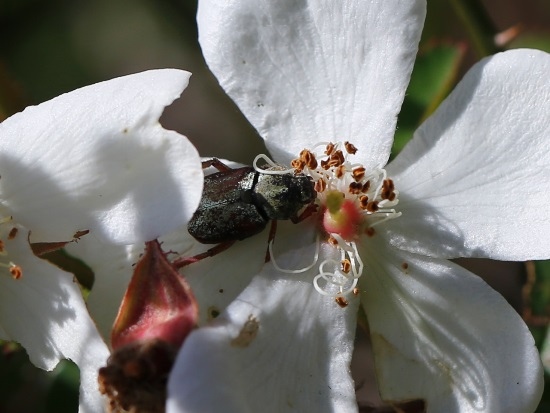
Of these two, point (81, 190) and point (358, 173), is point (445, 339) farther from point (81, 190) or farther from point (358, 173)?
point (81, 190)

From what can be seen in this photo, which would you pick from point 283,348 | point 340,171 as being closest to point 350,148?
point 340,171

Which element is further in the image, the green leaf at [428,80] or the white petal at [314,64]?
the green leaf at [428,80]

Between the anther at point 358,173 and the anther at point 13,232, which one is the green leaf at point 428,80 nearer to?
the anther at point 358,173

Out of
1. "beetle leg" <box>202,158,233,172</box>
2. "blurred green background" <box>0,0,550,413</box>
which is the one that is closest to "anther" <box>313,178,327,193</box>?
"beetle leg" <box>202,158,233,172</box>

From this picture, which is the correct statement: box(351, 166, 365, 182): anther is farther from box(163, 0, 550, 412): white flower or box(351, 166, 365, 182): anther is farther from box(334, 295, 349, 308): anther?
box(334, 295, 349, 308): anther

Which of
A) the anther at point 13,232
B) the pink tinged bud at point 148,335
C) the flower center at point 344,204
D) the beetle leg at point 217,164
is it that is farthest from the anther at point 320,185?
the anther at point 13,232

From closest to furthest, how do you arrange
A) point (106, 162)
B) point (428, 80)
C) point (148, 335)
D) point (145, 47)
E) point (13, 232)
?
point (148, 335) < point (106, 162) < point (13, 232) < point (428, 80) < point (145, 47)

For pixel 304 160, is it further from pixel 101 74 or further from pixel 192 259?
pixel 101 74
